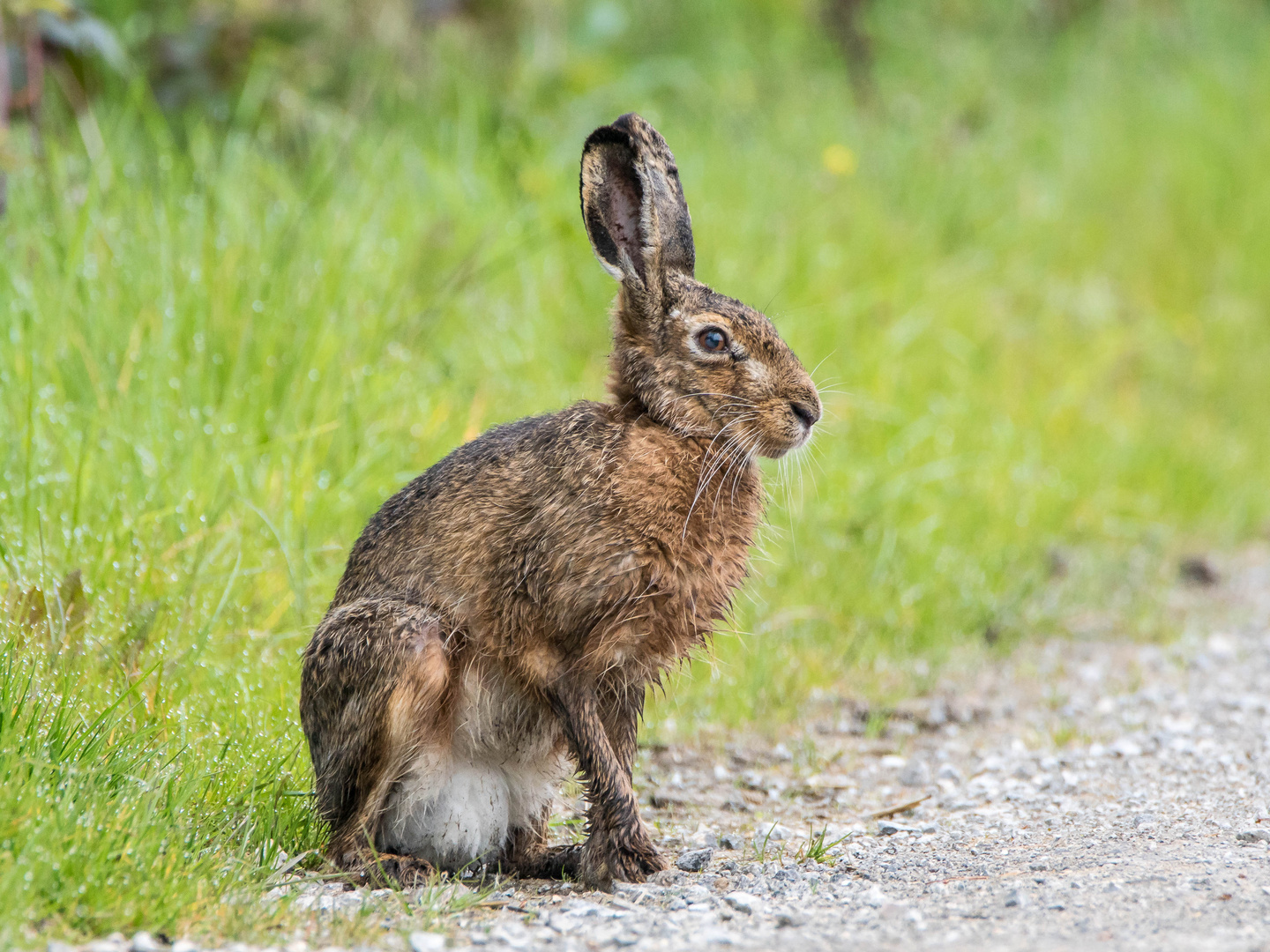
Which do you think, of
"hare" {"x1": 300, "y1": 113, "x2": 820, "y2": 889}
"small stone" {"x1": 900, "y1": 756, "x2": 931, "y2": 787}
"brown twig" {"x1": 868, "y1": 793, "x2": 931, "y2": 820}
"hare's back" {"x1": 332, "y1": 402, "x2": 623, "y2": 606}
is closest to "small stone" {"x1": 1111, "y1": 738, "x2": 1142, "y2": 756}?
"small stone" {"x1": 900, "y1": 756, "x2": 931, "y2": 787}

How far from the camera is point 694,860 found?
387 centimetres

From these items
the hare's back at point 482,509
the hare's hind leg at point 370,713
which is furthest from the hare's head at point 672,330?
the hare's hind leg at point 370,713

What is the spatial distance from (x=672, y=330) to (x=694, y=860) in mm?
1474

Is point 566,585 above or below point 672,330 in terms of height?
below

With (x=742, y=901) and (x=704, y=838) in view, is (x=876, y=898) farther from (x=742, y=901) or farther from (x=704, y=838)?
(x=704, y=838)

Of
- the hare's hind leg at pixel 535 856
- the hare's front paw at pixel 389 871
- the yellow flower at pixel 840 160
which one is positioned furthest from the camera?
the yellow flower at pixel 840 160

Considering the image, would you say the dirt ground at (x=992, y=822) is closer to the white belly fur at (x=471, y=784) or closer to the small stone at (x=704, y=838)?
the small stone at (x=704, y=838)

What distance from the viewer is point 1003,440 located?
7711 mm

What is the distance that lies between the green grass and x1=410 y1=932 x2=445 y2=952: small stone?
0.99 feet

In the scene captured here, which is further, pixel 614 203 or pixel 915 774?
pixel 915 774

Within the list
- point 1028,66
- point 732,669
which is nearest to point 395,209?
point 732,669

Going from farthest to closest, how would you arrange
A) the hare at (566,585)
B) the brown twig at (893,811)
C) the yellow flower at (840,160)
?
the yellow flower at (840,160)
the brown twig at (893,811)
the hare at (566,585)

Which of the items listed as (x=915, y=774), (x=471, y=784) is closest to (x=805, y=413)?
(x=471, y=784)

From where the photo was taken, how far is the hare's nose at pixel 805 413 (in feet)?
13.2
